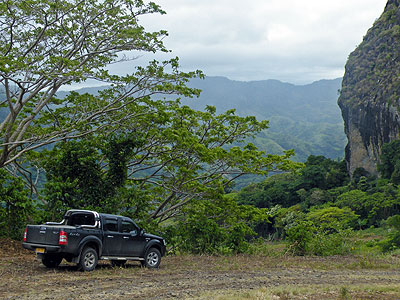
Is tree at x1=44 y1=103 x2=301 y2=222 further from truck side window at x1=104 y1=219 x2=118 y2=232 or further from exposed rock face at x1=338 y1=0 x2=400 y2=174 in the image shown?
exposed rock face at x1=338 y1=0 x2=400 y2=174

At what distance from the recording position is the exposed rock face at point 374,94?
235 feet

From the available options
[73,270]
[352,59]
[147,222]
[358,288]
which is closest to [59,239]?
[73,270]

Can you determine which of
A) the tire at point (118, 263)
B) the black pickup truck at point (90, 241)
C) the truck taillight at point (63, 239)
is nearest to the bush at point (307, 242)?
the black pickup truck at point (90, 241)

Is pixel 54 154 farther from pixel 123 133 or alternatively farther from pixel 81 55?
pixel 81 55

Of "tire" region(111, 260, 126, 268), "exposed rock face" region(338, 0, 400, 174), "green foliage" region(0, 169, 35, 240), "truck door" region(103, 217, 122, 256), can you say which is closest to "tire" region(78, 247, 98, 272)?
"truck door" region(103, 217, 122, 256)

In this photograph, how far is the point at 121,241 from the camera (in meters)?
12.7

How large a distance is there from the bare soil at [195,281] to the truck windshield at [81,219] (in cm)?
128

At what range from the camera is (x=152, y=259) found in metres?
13.5

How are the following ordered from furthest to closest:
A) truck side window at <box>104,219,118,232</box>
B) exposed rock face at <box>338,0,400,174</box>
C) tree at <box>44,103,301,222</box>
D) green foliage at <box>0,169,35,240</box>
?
exposed rock face at <box>338,0,400,174</box>, tree at <box>44,103,301,222</box>, green foliage at <box>0,169,35,240</box>, truck side window at <box>104,219,118,232</box>

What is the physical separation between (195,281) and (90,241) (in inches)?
125

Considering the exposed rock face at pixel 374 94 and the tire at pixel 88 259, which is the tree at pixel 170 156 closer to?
the tire at pixel 88 259

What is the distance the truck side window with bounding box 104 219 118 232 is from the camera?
40.8 feet

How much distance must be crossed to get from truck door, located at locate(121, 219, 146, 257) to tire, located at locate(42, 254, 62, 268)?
5.98 ft

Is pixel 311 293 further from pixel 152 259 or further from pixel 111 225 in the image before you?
pixel 111 225
